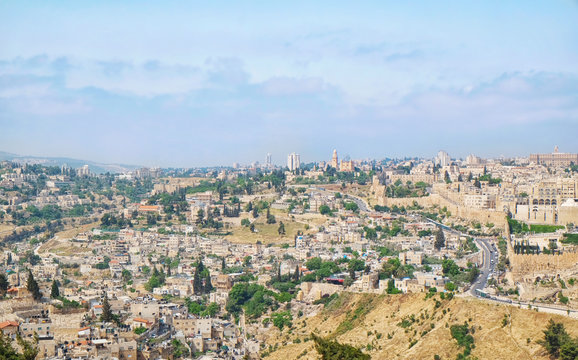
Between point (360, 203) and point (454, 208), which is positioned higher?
point (454, 208)

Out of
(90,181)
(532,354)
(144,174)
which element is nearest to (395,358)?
(532,354)

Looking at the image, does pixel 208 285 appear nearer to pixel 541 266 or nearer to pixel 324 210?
pixel 541 266

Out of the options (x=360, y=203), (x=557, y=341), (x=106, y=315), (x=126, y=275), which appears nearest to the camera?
(x=557, y=341)

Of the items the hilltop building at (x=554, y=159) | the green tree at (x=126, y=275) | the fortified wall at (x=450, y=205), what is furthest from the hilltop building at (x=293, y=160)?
the green tree at (x=126, y=275)

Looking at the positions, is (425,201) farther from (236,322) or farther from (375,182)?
(236,322)

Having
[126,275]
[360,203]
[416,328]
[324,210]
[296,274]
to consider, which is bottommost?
[126,275]

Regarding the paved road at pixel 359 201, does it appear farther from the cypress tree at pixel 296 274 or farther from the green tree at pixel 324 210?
the cypress tree at pixel 296 274

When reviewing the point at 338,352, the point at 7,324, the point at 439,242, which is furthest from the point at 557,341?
the point at 7,324

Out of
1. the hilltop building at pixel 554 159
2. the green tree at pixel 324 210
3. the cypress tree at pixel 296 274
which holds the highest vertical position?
the hilltop building at pixel 554 159
